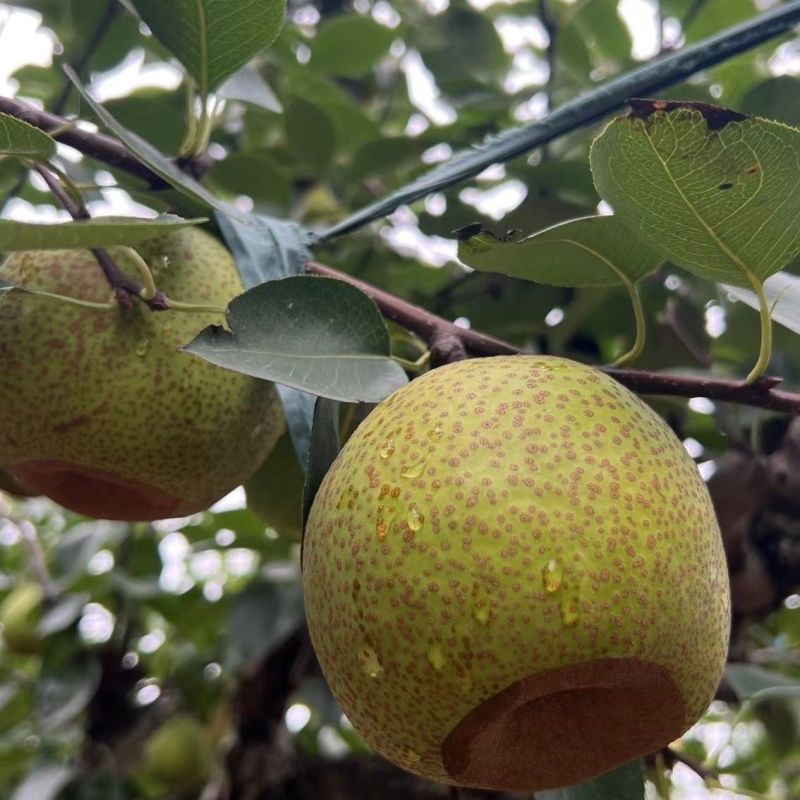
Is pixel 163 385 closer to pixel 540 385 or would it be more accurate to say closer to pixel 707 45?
pixel 540 385

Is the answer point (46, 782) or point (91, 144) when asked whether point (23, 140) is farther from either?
point (46, 782)

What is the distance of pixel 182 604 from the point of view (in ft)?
7.46

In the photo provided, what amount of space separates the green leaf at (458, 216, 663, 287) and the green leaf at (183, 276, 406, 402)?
124mm

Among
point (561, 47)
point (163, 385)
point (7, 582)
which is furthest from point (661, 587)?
point (7, 582)

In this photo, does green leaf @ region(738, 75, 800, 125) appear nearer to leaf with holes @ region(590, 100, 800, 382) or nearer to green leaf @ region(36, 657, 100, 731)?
leaf with holes @ region(590, 100, 800, 382)

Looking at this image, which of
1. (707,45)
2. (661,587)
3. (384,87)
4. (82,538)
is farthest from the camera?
(384,87)

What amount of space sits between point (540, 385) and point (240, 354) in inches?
10.1

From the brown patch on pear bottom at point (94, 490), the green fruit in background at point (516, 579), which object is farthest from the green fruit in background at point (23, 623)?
the green fruit in background at point (516, 579)

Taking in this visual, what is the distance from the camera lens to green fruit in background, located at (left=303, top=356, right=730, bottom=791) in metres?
0.68

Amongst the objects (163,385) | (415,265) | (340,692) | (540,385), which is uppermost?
(540,385)

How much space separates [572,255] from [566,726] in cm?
46

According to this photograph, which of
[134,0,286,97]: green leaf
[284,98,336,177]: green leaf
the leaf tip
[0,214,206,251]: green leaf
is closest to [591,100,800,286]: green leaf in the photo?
the leaf tip

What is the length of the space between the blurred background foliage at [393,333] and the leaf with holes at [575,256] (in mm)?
258

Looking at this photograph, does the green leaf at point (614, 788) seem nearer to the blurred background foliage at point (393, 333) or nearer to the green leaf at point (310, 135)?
the blurred background foliage at point (393, 333)
